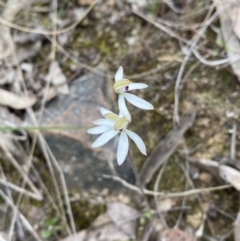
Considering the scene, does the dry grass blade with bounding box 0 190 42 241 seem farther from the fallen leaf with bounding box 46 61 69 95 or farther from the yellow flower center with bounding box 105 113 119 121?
the yellow flower center with bounding box 105 113 119 121

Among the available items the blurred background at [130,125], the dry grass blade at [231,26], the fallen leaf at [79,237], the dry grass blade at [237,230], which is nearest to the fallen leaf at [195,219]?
the blurred background at [130,125]

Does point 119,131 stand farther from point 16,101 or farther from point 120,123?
point 16,101

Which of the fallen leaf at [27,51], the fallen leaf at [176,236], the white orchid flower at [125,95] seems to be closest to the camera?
the white orchid flower at [125,95]

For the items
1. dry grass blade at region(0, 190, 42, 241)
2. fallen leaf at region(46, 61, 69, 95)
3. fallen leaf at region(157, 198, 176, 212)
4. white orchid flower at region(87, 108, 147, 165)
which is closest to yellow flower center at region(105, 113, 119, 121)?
white orchid flower at region(87, 108, 147, 165)

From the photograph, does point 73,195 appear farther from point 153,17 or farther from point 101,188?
point 153,17

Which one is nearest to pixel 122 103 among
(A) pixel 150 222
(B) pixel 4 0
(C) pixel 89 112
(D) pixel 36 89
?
(A) pixel 150 222

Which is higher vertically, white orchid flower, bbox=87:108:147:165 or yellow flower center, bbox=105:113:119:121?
yellow flower center, bbox=105:113:119:121

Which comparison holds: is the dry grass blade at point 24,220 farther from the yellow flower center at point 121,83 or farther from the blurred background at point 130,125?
the yellow flower center at point 121,83
